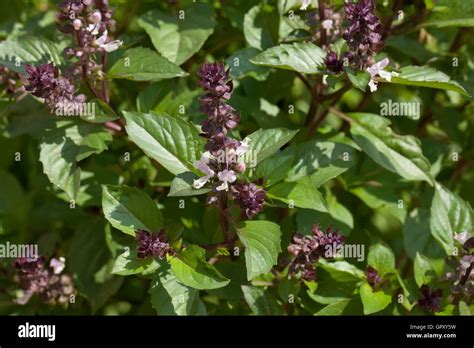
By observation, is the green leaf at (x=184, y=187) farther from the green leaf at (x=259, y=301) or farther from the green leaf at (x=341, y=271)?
the green leaf at (x=341, y=271)

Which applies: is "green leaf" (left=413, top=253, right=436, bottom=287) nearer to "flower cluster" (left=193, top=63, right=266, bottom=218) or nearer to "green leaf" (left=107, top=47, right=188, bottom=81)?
"flower cluster" (left=193, top=63, right=266, bottom=218)

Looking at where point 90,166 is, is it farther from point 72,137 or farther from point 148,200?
point 148,200

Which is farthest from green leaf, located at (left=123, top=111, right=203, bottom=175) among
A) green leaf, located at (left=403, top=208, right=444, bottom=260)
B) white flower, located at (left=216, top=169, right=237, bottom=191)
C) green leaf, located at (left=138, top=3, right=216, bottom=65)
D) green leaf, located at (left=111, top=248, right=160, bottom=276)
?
green leaf, located at (left=403, top=208, right=444, bottom=260)

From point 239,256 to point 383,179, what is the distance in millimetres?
674

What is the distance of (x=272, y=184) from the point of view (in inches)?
83.0

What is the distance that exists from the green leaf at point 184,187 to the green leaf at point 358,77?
0.54m

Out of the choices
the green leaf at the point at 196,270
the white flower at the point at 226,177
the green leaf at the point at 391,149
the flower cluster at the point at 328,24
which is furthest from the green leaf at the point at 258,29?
the green leaf at the point at 196,270

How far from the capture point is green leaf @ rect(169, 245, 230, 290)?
6.32ft

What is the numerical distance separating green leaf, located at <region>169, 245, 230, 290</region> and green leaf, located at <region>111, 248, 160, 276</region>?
7cm

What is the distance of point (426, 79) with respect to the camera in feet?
6.79

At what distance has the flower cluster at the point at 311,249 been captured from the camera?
2.06m

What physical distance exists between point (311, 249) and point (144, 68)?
80 cm

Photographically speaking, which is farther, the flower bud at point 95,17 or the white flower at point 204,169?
the flower bud at point 95,17

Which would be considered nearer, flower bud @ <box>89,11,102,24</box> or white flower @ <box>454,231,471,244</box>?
flower bud @ <box>89,11,102,24</box>
